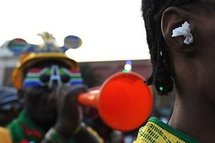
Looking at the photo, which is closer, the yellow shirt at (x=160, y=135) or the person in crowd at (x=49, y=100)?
the yellow shirt at (x=160, y=135)

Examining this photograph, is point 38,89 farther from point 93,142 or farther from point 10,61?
point 10,61

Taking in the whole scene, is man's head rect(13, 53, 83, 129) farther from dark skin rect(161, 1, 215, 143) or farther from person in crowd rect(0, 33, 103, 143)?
dark skin rect(161, 1, 215, 143)

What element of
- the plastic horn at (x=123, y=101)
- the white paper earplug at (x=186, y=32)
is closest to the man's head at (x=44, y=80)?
the plastic horn at (x=123, y=101)

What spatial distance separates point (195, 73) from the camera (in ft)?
4.56

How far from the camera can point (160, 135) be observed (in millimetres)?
1396

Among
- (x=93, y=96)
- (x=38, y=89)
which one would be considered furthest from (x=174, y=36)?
(x=38, y=89)

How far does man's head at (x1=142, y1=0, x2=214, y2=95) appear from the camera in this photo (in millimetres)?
1360

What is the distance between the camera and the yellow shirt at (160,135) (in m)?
1.38

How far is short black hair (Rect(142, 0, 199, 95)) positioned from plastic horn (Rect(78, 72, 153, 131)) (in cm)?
236

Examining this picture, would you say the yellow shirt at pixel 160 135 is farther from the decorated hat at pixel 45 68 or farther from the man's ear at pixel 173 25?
the decorated hat at pixel 45 68

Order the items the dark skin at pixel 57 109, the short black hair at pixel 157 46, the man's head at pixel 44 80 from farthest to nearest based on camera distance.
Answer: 1. the man's head at pixel 44 80
2. the dark skin at pixel 57 109
3. the short black hair at pixel 157 46

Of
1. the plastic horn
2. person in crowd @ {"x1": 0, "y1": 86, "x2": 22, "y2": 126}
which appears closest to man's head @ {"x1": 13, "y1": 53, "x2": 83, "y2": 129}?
person in crowd @ {"x1": 0, "y1": 86, "x2": 22, "y2": 126}

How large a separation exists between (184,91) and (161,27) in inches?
6.7

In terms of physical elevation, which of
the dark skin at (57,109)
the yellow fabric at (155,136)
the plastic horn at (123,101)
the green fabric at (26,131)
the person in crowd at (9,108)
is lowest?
the person in crowd at (9,108)
